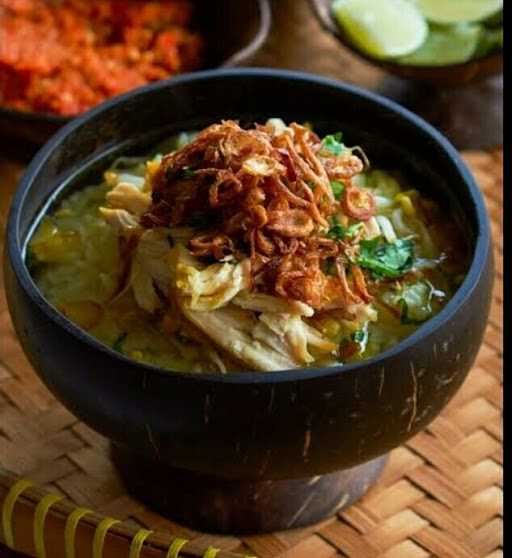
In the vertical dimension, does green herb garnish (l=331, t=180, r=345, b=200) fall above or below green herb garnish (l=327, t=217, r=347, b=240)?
above

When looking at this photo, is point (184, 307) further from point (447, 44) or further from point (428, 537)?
point (447, 44)

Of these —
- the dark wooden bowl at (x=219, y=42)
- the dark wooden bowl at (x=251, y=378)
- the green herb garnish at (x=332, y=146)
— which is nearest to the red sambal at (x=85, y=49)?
the dark wooden bowl at (x=219, y=42)

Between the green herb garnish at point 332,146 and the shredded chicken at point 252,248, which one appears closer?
the shredded chicken at point 252,248

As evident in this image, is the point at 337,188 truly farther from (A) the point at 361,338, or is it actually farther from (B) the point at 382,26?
(B) the point at 382,26

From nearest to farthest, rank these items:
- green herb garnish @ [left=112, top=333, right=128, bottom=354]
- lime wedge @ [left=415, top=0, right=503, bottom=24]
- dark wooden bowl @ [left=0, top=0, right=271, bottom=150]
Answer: green herb garnish @ [left=112, top=333, right=128, bottom=354] < dark wooden bowl @ [left=0, top=0, right=271, bottom=150] < lime wedge @ [left=415, top=0, right=503, bottom=24]

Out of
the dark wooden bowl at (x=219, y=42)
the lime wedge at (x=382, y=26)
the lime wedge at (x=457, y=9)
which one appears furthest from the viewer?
the lime wedge at (x=457, y=9)

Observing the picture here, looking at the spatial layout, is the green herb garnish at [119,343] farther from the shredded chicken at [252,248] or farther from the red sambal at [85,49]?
the red sambal at [85,49]

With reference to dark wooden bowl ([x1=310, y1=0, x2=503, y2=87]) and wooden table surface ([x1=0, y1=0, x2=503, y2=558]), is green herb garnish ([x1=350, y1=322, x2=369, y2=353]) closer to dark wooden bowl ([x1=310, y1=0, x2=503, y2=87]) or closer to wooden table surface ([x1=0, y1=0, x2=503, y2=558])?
wooden table surface ([x1=0, y1=0, x2=503, y2=558])

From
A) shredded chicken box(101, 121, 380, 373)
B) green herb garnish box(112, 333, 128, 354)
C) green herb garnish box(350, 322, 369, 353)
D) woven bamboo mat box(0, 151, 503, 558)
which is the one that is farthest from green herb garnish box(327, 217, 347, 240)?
woven bamboo mat box(0, 151, 503, 558)
